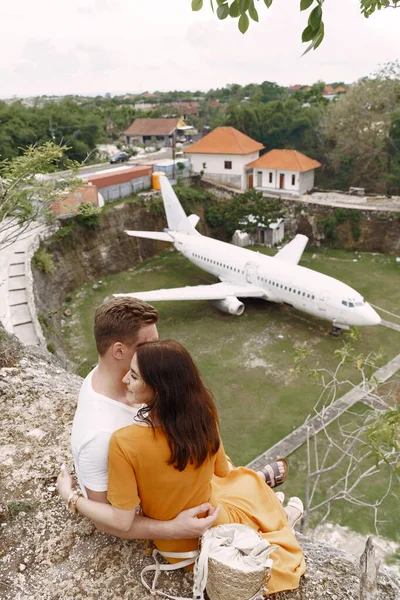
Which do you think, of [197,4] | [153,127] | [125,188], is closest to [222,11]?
[197,4]

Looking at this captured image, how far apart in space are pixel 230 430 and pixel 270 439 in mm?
1276

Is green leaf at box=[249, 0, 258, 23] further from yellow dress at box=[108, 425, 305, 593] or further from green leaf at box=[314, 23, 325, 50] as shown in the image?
yellow dress at box=[108, 425, 305, 593]

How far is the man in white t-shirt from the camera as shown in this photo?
3.54m

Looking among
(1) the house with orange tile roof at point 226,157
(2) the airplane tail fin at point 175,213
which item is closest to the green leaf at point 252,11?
(2) the airplane tail fin at point 175,213

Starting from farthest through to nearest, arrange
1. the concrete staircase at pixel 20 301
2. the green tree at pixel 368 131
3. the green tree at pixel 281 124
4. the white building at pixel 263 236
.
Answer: the green tree at pixel 281 124 < the green tree at pixel 368 131 < the white building at pixel 263 236 < the concrete staircase at pixel 20 301

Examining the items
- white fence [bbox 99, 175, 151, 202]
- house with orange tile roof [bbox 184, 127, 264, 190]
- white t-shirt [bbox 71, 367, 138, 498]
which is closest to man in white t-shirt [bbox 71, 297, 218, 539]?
white t-shirt [bbox 71, 367, 138, 498]

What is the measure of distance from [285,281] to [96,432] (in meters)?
17.2

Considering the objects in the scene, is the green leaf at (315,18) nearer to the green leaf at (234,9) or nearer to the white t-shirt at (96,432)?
the green leaf at (234,9)

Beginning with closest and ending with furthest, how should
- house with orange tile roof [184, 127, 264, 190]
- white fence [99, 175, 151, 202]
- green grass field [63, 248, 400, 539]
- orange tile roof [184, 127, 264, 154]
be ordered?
green grass field [63, 248, 400, 539] < white fence [99, 175, 151, 202] < house with orange tile roof [184, 127, 264, 190] < orange tile roof [184, 127, 264, 154]

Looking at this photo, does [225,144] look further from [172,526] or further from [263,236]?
[172,526]

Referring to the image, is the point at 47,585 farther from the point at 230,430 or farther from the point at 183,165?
the point at 183,165

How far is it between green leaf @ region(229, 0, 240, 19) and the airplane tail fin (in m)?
21.3

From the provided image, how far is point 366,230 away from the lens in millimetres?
29297

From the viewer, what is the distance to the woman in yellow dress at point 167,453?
10.6ft
